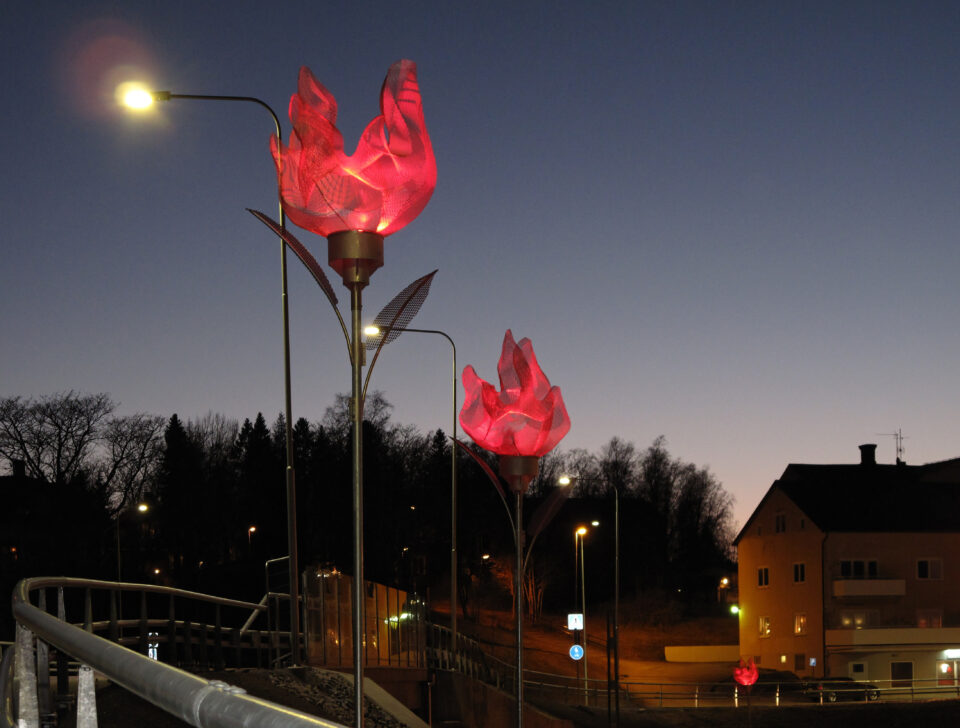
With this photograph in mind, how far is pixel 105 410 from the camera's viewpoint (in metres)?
65.6

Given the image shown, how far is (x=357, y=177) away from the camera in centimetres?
774

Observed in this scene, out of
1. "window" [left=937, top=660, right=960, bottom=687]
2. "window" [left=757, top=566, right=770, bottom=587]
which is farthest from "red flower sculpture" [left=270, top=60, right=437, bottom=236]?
"window" [left=757, top=566, right=770, bottom=587]

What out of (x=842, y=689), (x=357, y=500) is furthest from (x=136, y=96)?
(x=842, y=689)

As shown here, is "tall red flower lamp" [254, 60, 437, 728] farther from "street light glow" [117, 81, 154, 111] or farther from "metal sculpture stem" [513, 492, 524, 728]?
"street light glow" [117, 81, 154, 111]

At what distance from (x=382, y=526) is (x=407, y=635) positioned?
4948 centimetres

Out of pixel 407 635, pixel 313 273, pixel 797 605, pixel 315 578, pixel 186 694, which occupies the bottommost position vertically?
pixel 797 605

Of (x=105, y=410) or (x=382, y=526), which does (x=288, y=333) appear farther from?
(x=382, y=526)

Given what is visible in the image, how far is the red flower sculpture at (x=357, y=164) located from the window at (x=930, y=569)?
62507 mm

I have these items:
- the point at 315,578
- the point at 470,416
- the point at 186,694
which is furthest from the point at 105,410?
the point at 186,694

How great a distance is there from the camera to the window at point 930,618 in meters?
63.6

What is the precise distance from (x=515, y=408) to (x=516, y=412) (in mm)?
45

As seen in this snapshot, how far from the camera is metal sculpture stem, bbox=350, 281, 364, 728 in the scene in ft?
23.0

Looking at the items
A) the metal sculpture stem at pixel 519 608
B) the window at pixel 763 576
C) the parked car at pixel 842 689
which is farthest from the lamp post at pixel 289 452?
the window at pixel 763 576

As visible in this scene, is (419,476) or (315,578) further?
(419,476)
